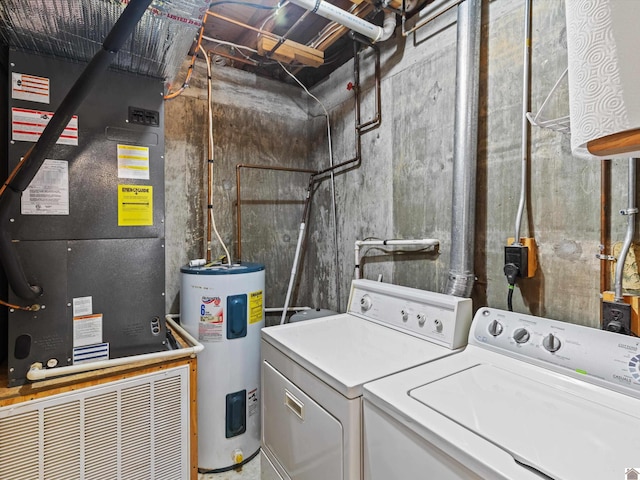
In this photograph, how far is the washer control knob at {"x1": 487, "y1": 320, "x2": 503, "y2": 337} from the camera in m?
1.21

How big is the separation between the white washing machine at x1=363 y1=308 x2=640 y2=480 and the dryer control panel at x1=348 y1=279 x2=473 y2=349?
0.43ft

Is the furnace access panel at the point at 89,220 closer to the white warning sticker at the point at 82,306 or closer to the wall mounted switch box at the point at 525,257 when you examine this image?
the white warning sticker at the point at 82,306

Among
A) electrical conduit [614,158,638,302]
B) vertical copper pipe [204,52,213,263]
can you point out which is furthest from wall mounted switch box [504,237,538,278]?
vertical copper pipe [204,52,213,263]

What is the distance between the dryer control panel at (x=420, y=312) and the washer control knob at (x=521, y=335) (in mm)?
202

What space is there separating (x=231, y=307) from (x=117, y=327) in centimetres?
58

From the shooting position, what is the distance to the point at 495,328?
4.00ft

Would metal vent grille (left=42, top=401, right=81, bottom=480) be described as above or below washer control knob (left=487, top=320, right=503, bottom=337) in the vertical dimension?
below

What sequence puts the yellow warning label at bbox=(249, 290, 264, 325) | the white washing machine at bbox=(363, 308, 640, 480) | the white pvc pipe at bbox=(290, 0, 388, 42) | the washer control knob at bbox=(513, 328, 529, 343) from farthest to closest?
the yellow warning label at bbox=(249, 290, 264, 325)
the white pvc pipe at bbox=(290, 0, 388, 42)
the washer control knob at bbox=(513, 328, 529, 343)
the white washing machine at bbox=(363, 308, 640, 480)

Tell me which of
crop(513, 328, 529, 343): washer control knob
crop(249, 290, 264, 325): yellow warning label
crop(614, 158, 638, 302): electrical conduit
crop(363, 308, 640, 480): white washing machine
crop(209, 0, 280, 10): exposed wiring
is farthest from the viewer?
crop(249, 290, 264, 325): yellow warning label

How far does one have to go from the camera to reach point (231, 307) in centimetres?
185

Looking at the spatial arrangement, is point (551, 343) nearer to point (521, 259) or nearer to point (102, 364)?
point (521, 259)

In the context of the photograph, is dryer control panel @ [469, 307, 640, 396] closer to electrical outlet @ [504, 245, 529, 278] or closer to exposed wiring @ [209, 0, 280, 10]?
electrical outlet @ [504, 245, 529, 278]

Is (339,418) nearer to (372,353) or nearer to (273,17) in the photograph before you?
(372,353)

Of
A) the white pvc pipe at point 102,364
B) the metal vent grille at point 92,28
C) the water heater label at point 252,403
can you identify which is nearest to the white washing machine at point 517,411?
the white pvc pipe at point 102,364
